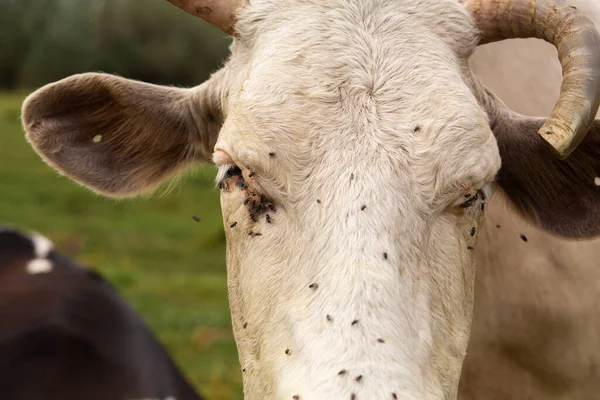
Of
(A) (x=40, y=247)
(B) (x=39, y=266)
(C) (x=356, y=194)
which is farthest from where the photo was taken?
(A) (x=40, y=247)

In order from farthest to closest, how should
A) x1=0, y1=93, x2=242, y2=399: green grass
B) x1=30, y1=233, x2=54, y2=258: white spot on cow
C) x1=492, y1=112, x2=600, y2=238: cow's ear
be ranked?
x1=0, y1=93, x2=242, y2=399: green grass → x1=30, y1=233, x2=54, y2=258: white spot on cow → x1=492, y1=112, x2=600, y2=238: cow's ear

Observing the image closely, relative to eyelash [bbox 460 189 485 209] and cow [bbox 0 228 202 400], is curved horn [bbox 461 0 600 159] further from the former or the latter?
cow [bbox 0 228 202 400]

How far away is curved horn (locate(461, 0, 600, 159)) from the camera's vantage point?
320cm

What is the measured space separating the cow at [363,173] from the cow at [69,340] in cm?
290

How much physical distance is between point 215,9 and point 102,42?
29.4 meters

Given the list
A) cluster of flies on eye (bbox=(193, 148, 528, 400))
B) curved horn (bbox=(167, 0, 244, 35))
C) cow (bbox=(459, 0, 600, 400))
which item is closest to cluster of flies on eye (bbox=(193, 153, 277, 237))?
cluster of flies on eye (bbox=(193, 148, 528, 400))

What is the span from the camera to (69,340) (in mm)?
6496

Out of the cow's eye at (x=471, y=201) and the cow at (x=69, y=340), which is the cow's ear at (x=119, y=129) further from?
the cow at (x=69, y=340)

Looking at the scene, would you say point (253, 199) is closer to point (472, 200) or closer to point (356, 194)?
point (356, 194)

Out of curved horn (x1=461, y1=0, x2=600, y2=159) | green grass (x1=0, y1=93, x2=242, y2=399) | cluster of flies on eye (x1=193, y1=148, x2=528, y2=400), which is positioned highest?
curved horn (x1=461, y1=0, x2=600, y2=159)

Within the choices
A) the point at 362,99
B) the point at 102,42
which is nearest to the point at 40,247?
the point at 362,99

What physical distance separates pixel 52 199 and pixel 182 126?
13454 mm

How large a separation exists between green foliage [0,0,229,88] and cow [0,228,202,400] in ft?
76.0

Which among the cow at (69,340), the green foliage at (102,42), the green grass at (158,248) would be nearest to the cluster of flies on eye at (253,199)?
the cow at (69,340)
